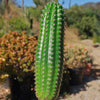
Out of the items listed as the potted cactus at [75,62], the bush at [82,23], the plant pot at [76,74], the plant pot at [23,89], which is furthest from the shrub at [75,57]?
the bush at [82,23]

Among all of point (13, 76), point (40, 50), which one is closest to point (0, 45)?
point (13, 76)

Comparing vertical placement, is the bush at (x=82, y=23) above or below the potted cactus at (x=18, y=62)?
above

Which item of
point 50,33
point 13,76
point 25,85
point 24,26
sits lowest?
point 25,85

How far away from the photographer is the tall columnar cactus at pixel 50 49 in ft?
5.63

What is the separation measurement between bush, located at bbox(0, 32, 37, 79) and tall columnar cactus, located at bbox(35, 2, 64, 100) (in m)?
1.01

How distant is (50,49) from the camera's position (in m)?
1.72

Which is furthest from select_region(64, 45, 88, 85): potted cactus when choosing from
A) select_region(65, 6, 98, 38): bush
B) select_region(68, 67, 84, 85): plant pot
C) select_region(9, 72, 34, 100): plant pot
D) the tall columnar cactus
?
select_region(65, 6, 98, 38): bush

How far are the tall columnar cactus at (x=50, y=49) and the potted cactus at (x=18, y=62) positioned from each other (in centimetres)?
99

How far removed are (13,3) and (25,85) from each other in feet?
57.5

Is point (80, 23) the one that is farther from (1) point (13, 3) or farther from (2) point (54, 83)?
(2) point (54, 83)

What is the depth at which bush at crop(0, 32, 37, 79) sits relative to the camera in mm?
2745

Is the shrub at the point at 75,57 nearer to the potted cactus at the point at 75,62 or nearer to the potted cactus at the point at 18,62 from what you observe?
the potted cactus at the point at 75,62

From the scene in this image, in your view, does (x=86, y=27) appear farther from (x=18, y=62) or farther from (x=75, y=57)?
(x=18, y=62)

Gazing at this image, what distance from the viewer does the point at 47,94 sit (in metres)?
1.83
